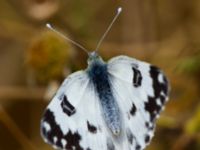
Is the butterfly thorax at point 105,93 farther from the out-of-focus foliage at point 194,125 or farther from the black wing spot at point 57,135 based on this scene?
the out-of-focus foliage at point 194,125

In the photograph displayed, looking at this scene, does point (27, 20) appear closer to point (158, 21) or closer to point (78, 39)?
point (78, 39)

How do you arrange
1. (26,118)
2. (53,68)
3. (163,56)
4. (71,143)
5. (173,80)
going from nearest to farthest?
(71,143)
(53,68)
(173,80)
(163,56)
(26,118)

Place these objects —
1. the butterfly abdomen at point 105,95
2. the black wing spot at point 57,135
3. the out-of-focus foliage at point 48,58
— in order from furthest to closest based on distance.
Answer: the out-of-focus foliage at point 48,58 → the butterfly abdomen at point 105,95 → the black wing spot at point 57,135

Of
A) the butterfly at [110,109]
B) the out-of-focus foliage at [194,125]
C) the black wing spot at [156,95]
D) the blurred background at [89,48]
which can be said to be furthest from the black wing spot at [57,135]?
the out-of-focus foliage at [194,125]

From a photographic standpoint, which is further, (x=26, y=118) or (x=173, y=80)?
(x=26, y=118)

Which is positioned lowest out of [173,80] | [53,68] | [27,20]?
[173,80]

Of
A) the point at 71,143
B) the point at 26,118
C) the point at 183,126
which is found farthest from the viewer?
the point at 26,118

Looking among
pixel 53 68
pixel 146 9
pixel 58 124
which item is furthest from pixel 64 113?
pixel 146 9

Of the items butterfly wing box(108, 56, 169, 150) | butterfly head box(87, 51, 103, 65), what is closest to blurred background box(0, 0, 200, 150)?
butterfly head box(87, 51, 103, 65)
